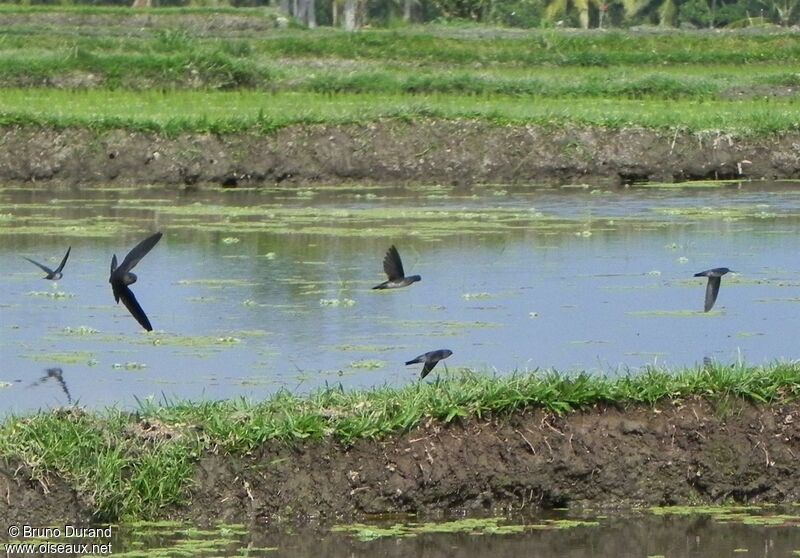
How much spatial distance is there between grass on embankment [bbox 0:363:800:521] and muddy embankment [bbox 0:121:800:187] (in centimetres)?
985

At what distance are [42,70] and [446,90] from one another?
5462 millimetres

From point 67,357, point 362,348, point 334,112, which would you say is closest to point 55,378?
point 67,357

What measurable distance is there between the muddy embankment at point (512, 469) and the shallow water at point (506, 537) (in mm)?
118

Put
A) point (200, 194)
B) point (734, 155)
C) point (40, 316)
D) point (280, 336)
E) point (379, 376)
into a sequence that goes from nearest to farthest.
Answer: point (379, 376) < point (280, 336) < point (40, 316) < point (200, 194) < point (734, 155)

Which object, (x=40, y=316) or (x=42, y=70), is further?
(x=42, y=70)

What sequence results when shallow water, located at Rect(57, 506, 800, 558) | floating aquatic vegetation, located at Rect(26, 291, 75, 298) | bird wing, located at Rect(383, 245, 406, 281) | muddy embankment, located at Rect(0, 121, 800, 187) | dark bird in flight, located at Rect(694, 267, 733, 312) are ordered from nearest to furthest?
1. shallow water, located at Rect(57, 506, 800, 558)
2. bird wing, located at Rect(383, 245, 406, 281)
3. dark bird in flight, located at Rect(694, 267, 733, 312)
4. floating aquatic vegetation, located at Rect(26, 291, 75, 298)
5. muddy embankment, located at Rect(0, 121, 800, 187)

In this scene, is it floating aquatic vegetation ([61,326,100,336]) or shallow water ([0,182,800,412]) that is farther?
floating aquatic vegetation ([61,326,100,336])

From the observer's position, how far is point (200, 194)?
15.3 meters

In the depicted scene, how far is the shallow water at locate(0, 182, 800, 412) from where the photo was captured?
773 cm

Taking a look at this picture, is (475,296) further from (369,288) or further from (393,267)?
(393,267)

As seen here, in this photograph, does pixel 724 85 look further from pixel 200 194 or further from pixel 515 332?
pixel 515 332

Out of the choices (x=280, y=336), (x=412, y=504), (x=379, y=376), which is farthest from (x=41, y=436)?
(x=280, y=336)

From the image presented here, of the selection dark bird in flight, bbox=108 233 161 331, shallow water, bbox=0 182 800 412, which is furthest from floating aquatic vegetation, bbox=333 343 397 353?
dark bird in flight, bbox=108 233 161 331

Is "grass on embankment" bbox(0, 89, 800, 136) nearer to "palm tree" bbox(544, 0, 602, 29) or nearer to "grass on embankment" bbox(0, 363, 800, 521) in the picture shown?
"grass on embankment" bbox(0, 363, 800, 521)
